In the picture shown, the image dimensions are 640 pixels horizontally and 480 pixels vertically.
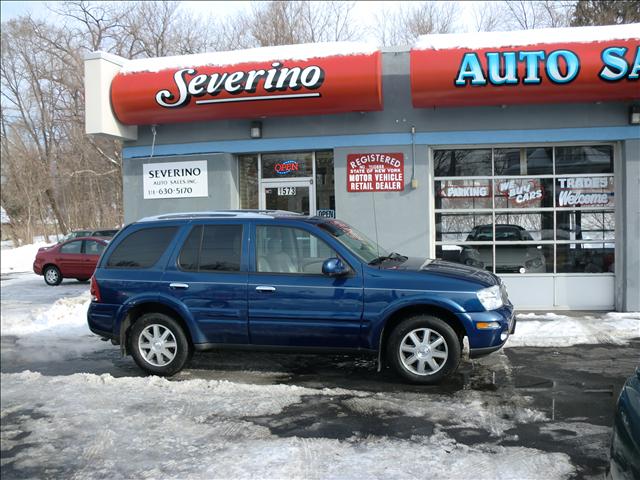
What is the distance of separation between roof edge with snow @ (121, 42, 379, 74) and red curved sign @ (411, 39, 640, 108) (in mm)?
1096

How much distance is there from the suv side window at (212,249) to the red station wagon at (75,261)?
12093mm

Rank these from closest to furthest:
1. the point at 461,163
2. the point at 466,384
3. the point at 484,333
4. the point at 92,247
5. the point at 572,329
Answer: the point at 484,333
the point at 466,384
the point at 572,329
the point at 461,163
the point at 92,247

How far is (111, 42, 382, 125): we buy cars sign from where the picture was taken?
934 centimetres

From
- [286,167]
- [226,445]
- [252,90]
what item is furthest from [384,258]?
[286,167]

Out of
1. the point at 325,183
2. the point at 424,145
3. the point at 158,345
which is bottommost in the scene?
the point at 158,345

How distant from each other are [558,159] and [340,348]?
632 centimetres

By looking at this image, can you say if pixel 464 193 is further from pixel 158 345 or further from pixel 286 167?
pixel 158 345

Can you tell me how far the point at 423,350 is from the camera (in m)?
→ 5.78

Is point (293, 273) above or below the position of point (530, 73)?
below

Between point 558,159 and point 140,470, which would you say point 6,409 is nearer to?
point 140,470

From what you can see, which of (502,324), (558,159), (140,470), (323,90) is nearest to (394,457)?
(140,470)

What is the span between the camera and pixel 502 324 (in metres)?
5.79

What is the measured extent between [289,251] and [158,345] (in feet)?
6.10

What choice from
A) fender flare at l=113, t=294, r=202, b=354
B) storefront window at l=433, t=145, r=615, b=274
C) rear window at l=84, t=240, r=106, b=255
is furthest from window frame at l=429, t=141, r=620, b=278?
rear window at l=84, t=240, r=106, b=255
